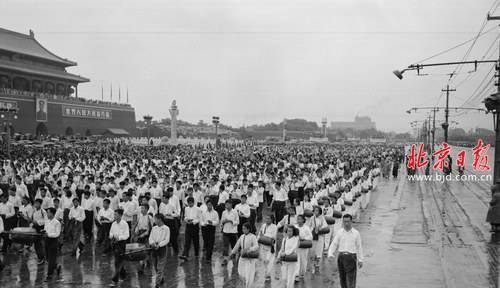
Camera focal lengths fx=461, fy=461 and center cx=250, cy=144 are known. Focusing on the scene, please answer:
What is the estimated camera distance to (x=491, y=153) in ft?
146

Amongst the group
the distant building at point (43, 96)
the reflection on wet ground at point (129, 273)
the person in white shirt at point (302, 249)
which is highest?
the distant building at point (43, 96)

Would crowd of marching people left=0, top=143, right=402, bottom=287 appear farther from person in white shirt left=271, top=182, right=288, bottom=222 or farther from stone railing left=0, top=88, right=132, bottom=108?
stone railing left=0, top=88, right=132, bottom=108

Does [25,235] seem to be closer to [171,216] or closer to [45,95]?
[171,216]

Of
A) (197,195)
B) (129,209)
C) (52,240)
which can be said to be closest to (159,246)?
(52,240)

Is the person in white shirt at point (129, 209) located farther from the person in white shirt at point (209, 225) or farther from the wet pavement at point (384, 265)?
the person in white shirt at point (209, 225)

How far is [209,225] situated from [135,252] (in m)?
2.11

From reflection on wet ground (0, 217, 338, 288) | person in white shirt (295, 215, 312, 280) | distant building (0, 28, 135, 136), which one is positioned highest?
distant building (0, 28, 135, 136)

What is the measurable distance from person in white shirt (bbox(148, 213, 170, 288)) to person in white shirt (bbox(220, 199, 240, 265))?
5.07 ft

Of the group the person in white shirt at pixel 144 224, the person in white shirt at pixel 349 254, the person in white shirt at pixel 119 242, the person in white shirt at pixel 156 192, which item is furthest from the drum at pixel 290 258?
the person in white shirt at pixel 156 192

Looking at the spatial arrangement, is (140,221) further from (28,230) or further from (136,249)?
(28,230)

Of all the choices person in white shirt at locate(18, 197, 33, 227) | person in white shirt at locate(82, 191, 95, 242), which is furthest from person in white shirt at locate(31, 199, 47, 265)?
person in white shirt at locate(82, 191, 95, 242)

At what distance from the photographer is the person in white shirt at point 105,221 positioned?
9312 mm

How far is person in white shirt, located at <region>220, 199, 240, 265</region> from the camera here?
8.95 m

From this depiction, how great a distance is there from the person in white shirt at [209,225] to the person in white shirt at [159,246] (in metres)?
1.47
